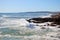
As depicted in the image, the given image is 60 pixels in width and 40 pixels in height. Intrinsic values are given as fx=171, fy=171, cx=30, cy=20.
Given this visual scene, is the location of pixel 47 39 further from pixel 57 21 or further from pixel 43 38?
pixel 57 21

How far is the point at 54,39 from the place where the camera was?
1470cm

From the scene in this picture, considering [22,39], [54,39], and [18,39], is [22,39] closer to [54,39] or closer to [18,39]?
[18,39]

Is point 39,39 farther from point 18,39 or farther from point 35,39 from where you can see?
point 18,39

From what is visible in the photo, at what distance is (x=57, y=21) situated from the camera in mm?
25781

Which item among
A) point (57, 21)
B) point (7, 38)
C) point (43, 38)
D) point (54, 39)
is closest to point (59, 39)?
point (54, 39)

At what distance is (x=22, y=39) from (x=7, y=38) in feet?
4.71

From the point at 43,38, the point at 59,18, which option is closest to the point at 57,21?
the point at 59,18

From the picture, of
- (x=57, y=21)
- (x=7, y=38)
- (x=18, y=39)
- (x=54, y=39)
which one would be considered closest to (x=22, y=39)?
(x=18, y=39)

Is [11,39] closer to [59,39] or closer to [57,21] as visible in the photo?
[59,39]

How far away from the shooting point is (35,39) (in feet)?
49.3

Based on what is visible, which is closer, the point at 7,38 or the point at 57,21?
the point at 7,38

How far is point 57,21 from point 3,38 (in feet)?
40.6

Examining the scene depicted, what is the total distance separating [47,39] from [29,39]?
1566 millimetres

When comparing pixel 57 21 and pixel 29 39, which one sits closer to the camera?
pixel 29 39
